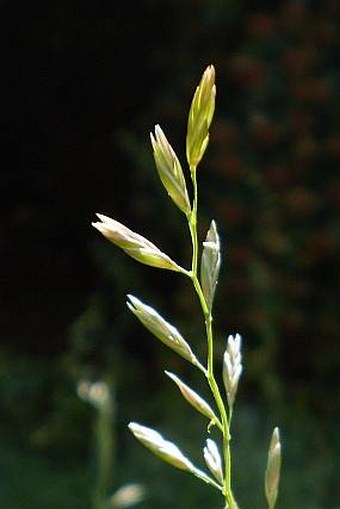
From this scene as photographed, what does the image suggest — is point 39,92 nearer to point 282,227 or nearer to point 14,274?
point 14,274

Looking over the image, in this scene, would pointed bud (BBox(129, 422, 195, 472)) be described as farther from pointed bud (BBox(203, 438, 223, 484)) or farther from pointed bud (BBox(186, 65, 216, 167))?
pointed bud (BBox(186, 65, 216, 167))

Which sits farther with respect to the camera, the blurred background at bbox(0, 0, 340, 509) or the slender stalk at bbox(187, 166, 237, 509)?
the blurred background at bbox(0, 0, 340, 509)

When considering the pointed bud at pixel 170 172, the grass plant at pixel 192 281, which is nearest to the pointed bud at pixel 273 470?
the grass plant at pixel 192 281

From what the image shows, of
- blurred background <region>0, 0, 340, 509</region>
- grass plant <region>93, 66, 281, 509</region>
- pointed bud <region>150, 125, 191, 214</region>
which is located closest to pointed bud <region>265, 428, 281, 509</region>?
grass plant <region>93, 66, 281, 509</region>

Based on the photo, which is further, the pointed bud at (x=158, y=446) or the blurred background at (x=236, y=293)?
the blurred background at (x=236, y=293)

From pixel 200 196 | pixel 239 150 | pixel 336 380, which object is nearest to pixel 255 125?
pixel 239 150

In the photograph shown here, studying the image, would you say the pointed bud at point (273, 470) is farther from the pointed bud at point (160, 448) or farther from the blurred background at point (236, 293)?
the blurred background at point (236, 293)

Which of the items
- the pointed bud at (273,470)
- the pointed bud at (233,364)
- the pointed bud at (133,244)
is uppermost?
the pointed bud at (133,244)

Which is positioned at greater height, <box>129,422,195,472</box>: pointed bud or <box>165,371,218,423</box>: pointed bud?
<box>165,371,218,423</box>: pointed bud
